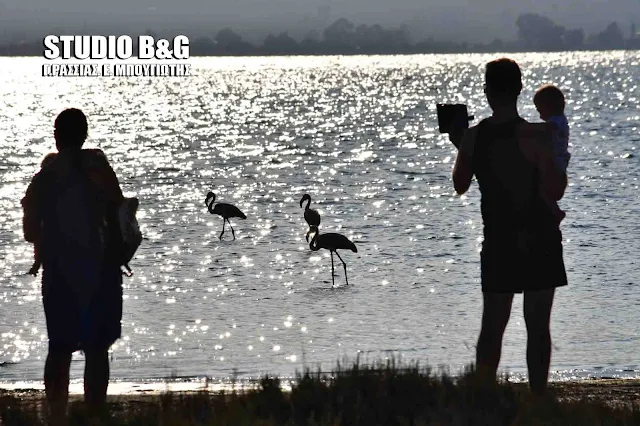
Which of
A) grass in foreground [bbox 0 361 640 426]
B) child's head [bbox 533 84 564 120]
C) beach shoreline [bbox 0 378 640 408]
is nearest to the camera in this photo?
grass in foreground [bbox 0 361 640 426]

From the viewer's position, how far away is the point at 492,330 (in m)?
6.75

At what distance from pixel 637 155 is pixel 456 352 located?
36.3 m

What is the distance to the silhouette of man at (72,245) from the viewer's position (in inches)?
260

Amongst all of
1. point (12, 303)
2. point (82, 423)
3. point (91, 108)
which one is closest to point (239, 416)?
point (82, 423)

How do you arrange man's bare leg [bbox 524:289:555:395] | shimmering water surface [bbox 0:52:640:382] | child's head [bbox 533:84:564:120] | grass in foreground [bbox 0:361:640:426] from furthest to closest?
shimmering water surface [bbox 0:52:640:382] < child's head [bbox 533:84:564:120] < man's bare leg [bbox 524:289:555:395] < grass in foreground [bbox 0:361:640:426]

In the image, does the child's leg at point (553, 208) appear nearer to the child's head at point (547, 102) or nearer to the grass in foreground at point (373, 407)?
the grass in foreground at point (373, 407)

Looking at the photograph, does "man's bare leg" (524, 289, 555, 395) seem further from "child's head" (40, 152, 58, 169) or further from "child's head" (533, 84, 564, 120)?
"child's head" (40, 152, 58, 169)

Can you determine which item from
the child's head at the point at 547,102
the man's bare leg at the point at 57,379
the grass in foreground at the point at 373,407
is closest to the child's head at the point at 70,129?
the man's bare leg at the point at 57,379

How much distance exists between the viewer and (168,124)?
80.4 metres

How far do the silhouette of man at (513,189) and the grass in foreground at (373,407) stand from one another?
0.58m

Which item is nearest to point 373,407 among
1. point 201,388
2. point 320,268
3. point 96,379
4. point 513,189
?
point 513,189

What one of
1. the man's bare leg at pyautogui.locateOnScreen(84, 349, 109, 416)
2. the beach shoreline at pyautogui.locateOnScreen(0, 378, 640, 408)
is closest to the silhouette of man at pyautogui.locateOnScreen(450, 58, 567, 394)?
the man's bare leg at pyautogui.locateOnScreen(84, 349, 109, 416)

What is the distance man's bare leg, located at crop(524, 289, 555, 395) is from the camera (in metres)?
6.64

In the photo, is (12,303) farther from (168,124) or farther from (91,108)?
(91,108)
